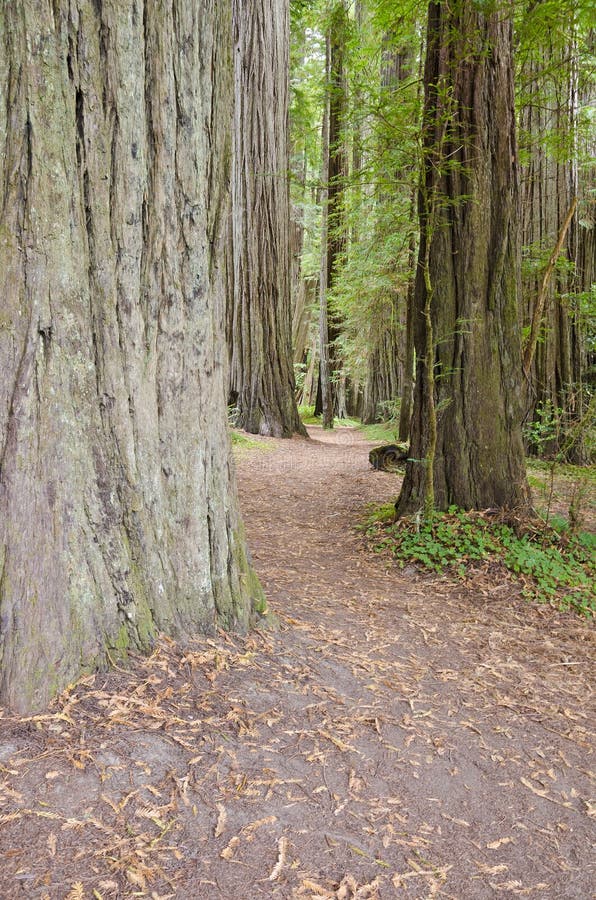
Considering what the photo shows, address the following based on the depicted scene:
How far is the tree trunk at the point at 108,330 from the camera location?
1.99 m

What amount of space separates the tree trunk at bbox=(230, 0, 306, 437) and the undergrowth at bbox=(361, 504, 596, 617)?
6.37m

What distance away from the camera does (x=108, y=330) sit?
7.15 ft

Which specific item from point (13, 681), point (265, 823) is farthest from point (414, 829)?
point (13, 681)

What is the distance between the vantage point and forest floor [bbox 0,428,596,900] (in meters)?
1.60

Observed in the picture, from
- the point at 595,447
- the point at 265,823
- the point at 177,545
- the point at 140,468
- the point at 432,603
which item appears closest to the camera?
the point at 265,823

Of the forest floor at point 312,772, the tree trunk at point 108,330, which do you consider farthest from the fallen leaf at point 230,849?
the tree trunk at point 108,330

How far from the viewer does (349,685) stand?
2.73 m

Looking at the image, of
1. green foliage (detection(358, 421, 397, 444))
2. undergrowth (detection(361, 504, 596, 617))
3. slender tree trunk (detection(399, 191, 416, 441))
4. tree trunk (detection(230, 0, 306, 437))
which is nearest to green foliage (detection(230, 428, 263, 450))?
tree trunk (detection(230, 0, 306, 437))

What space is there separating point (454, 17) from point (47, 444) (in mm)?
4807

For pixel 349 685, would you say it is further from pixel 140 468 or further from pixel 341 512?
pixel 341 512

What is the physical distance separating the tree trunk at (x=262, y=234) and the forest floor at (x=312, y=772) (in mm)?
7695

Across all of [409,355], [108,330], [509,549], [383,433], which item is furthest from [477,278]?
[383,433]

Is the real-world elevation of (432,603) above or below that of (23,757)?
below

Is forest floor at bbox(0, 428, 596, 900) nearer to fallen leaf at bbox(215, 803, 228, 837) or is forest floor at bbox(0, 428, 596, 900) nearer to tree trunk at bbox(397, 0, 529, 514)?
fallen leaf at bbox(215, 803, 228, 837)
